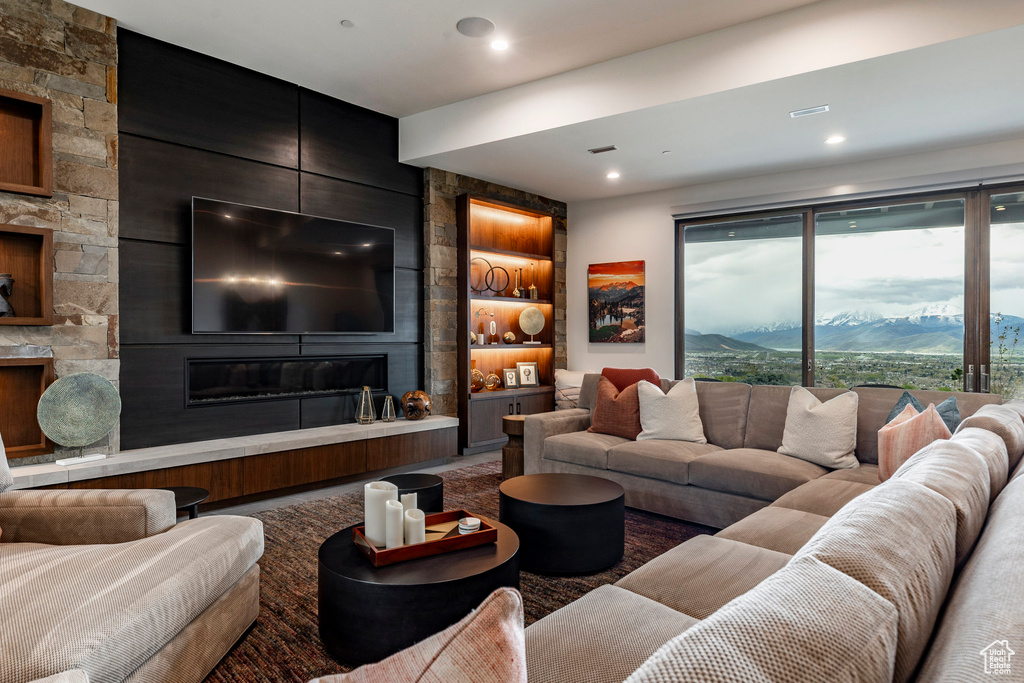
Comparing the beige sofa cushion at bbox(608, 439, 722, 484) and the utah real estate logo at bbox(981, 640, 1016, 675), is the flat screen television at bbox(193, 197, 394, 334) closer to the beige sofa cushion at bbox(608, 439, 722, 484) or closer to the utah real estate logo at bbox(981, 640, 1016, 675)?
the beige sofa cushion at bbox(608, 439, 722, 484)

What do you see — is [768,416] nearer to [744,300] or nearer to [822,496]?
[822,496]

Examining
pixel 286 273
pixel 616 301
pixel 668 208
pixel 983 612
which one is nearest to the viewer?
pixel 983 612

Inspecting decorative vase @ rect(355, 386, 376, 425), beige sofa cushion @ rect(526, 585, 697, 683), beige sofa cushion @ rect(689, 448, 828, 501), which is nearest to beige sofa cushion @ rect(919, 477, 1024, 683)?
beige sofa cushion @ rect(526, 585, 697, 683)

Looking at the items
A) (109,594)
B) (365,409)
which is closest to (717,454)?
(365,409)

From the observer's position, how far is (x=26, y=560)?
5.57 ft

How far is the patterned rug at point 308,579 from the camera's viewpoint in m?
1.92

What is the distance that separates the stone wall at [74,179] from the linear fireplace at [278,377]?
22.1 inches

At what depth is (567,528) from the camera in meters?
2.57

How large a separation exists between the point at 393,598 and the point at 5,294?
2880 millimetres

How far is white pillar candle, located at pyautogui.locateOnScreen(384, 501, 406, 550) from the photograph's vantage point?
1988 millimetres

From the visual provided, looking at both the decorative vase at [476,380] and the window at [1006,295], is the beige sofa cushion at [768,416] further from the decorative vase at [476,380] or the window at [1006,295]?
the decorative vase at [476,380]

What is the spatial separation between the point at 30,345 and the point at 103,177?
104 centimetres

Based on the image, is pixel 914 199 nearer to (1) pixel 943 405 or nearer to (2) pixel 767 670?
(1) pixel 943 405

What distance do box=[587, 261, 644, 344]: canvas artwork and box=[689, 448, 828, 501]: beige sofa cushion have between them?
10.3ft
